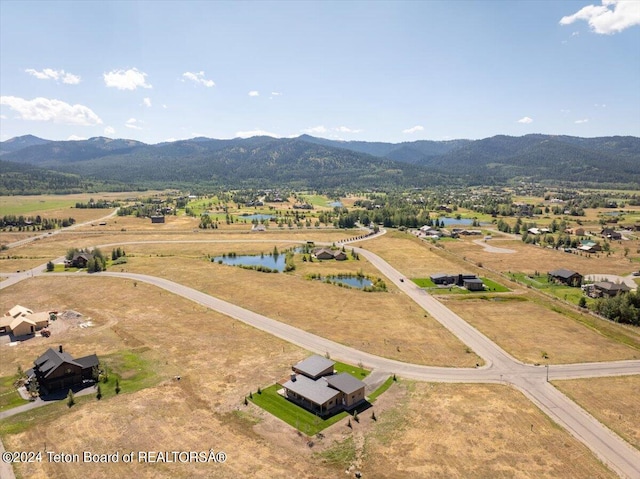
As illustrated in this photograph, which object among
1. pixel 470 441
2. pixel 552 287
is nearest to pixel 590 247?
pixel 552 287

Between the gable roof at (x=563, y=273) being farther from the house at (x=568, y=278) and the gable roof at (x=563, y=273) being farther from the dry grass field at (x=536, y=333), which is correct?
the dry grass field at (x=536, y=333)

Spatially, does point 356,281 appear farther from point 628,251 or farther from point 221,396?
point 628,251

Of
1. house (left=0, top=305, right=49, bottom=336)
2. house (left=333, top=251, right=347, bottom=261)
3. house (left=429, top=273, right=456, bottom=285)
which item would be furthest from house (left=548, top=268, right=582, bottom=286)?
house (left=0, top=305, right=49, bottom=336)

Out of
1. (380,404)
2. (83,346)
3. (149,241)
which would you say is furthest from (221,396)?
(149,241)

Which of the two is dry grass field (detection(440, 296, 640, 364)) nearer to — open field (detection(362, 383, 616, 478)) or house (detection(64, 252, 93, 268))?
open field (detection(362, 383, 616, 478))

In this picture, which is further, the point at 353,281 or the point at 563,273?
the point at 353,281

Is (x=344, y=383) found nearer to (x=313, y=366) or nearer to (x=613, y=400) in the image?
(x=313, y=366)
